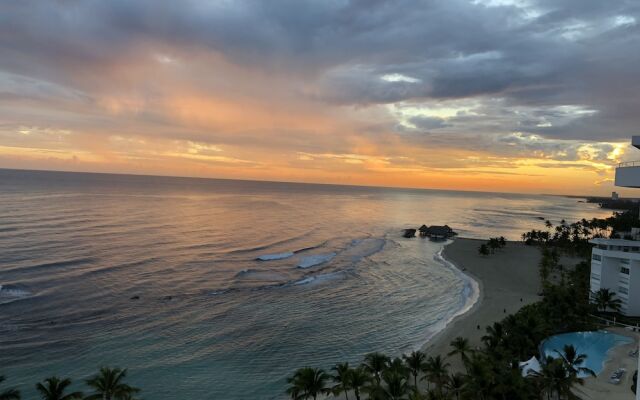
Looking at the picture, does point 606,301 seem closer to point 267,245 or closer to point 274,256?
point 274,256

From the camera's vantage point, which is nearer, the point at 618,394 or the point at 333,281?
the point at 618,394

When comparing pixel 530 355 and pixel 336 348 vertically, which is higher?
pixel 530 355

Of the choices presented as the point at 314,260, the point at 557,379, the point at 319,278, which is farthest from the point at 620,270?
the point at 314,260

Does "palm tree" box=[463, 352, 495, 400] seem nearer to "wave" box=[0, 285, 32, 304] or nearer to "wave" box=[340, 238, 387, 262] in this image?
"wave" box=[0, 285, 32, 304]

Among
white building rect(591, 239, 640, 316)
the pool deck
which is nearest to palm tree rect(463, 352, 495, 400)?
the pool deck

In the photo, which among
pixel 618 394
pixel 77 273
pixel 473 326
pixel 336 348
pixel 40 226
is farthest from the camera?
pixel 40 226

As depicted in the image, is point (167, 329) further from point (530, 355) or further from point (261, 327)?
point (530, 355)

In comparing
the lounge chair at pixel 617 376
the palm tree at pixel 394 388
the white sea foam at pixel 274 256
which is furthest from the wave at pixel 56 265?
the lounge chair at pixel 617 376

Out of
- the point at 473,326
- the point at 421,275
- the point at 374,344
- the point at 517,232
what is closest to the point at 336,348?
the point at 374,344

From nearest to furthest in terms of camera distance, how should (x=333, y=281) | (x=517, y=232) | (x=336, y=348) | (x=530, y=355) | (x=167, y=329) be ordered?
(x=530, y=355) → (x=336, y=348) → (x=167, y=329) → (x=333, y=281) → (x=517, y=232)
